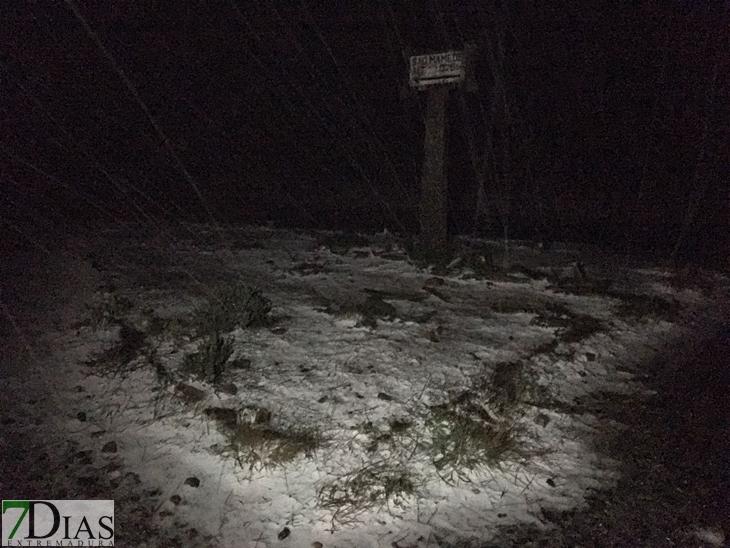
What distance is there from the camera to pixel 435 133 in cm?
695

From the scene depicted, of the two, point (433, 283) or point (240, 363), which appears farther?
point (433, 283)

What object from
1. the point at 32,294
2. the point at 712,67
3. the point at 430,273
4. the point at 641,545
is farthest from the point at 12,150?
the point at 712,67

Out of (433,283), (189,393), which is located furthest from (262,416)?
(433,283)

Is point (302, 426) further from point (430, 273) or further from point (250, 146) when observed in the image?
point (250, 146)

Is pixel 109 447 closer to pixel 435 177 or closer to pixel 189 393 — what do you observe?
pixel 189 393

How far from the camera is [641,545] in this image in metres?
2.81

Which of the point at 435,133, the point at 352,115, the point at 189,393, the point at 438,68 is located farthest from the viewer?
the point at 352,115

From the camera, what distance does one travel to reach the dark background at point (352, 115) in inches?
478

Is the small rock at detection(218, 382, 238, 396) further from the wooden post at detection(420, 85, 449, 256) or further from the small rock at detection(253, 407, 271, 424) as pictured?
the wooden post at detection(420, 85, 449, 256)

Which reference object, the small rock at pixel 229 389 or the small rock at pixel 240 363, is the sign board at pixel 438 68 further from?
the small rock at pixel 229 389

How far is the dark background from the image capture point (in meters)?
12.1

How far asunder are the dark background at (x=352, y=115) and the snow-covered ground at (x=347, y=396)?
4.76 metres

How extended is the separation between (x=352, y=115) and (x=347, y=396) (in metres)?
14.1

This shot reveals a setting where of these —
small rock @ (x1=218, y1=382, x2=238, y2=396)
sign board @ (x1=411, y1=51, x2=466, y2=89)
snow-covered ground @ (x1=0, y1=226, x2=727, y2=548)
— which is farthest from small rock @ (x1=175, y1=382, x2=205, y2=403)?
sign board @ (x1=411, y1=51, x2=466, y2=89)
